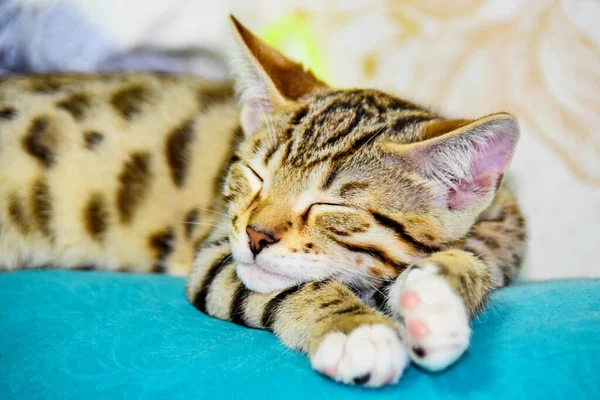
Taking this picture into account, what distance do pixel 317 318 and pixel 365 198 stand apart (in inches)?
8.0

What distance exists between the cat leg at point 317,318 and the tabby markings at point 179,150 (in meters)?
0.30

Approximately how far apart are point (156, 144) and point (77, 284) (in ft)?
1.36

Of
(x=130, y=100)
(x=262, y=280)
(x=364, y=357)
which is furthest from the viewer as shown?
(x=130, y=100)

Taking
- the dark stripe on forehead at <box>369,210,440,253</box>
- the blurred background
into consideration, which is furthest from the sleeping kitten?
the blurred background

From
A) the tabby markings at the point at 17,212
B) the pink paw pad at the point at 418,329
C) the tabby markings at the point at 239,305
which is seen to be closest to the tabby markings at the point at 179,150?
the tabby markings at the point at 17,212

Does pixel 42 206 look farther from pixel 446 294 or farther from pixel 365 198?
pixel 446 294

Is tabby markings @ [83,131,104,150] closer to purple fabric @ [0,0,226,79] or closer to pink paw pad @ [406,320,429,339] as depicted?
purple fabric @ [0,0,226,79]

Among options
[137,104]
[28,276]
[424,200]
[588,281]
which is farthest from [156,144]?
[588,281]

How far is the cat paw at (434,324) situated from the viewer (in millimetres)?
674

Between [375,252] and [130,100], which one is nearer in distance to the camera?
[375,252]

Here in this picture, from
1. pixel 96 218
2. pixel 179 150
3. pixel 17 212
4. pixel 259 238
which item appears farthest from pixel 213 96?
pixel 259 238

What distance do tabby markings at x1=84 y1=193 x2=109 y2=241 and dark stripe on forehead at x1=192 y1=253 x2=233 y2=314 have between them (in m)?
0.41

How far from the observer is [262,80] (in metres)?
1.10

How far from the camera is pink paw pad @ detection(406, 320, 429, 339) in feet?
2.23
